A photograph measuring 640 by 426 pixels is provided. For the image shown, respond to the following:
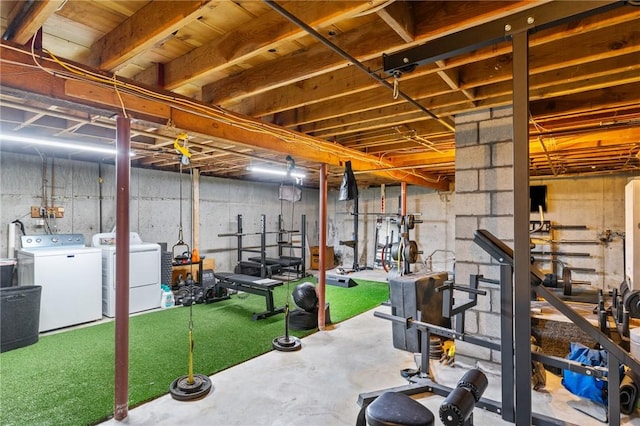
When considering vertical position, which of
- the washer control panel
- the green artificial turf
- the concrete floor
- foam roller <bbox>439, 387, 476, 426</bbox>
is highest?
the washer control panel

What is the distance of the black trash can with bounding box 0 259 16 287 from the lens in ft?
14.6

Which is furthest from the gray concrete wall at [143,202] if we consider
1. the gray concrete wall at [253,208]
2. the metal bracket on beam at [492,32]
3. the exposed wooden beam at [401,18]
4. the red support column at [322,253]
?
the exposed wooden beam at [401,18]

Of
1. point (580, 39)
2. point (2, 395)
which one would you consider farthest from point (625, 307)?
point (2, 395)

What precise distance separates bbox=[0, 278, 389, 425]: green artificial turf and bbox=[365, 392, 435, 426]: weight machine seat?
2.22 metres

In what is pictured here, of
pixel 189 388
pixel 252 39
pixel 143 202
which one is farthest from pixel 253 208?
pixel 252 39

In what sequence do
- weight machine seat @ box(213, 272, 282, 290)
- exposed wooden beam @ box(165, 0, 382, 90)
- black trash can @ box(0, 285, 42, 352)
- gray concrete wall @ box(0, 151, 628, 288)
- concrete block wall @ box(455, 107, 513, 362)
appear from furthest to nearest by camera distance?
weight machine seat @ box(213, 272, 282, 290), gray concrete wall @ box(0, 151, 628, 288), black trash can @ box(0, 285, 42, 352), concrete block wall @ box(455, 107, 513, 362), exposed wooden beam @ box(165, 0, 382, 90)

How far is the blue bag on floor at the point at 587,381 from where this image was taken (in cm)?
262

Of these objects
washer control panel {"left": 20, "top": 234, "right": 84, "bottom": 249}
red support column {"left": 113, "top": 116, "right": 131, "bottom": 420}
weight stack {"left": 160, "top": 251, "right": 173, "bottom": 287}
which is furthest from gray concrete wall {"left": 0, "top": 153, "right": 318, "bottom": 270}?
red support column {"left": 113, "top": 116, "right": 131, "bottom": 420}

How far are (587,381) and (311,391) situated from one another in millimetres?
2270

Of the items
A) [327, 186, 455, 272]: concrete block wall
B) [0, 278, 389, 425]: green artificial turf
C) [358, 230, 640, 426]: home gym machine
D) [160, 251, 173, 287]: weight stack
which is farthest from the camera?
[327, 186, 455, 272]: concrete block wall

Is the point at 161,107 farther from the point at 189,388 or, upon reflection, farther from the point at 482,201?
the point at 482,201

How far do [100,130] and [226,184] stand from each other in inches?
158

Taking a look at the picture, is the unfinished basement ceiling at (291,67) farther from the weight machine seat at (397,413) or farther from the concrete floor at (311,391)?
the concrete floor at (311,391)

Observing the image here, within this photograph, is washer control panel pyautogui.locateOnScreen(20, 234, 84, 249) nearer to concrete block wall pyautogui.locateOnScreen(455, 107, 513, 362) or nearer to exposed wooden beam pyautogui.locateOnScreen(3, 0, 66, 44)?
exposed wooden beam pyautogui.locateOnScreen(3, 0, 66, 44)
